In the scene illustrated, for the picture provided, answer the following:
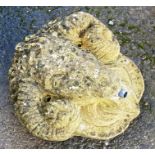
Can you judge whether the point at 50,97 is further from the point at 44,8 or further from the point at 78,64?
the point at 44,8

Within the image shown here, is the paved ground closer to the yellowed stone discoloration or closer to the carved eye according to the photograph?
the yellowed stone discoloration

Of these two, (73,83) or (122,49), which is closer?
(73,83)

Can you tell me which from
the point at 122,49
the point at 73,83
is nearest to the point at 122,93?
the point at 73,83

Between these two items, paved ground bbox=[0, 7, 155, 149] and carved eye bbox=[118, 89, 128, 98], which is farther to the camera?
paved ground bbox=[0, 7, 155, 149]

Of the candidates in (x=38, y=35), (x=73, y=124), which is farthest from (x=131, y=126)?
(x=38, y=35)

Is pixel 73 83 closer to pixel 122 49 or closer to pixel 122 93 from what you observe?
pixel 122 93

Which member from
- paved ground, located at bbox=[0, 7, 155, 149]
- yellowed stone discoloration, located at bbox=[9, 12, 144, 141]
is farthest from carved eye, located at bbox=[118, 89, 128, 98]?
paved ground, located at bbox=[0, 7, 155, 149]
